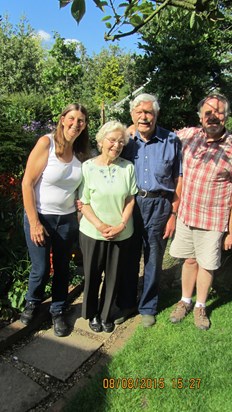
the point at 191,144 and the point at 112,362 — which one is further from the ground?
the point at 191,144

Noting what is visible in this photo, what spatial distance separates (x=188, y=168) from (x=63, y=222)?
1.20 m

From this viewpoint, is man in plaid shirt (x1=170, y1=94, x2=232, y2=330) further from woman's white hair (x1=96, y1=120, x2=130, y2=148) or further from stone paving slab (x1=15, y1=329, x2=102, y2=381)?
stone paving slab (x1=15, y1=329, x2=102, y2=381)

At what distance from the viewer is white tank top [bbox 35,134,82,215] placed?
2.63m

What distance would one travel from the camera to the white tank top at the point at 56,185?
8.63ft

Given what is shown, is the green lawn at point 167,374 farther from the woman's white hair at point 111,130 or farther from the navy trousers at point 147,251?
the woman's white hair at point 111,130

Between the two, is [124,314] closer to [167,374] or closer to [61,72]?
[167,374]

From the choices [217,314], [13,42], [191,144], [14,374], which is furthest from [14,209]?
[13,42]

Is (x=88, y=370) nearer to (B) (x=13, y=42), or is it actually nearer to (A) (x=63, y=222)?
(A) (x=63, y=222)

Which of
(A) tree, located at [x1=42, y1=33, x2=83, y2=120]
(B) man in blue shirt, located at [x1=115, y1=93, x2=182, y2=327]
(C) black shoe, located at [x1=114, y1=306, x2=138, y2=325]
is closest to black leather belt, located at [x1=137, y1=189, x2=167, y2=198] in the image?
(B) man in blue shirt, located at [x1=115, y1=93, x2=182, y2=327]

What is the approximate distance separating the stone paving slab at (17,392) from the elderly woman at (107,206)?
0.88 m

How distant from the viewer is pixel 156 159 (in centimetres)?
288

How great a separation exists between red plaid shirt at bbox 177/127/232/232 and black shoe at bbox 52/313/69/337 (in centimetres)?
148

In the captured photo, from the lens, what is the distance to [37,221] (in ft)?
8.72

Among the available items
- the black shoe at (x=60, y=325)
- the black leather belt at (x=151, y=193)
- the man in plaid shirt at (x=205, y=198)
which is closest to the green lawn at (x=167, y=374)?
the man in plaid shirt at (x=205, y=198)
